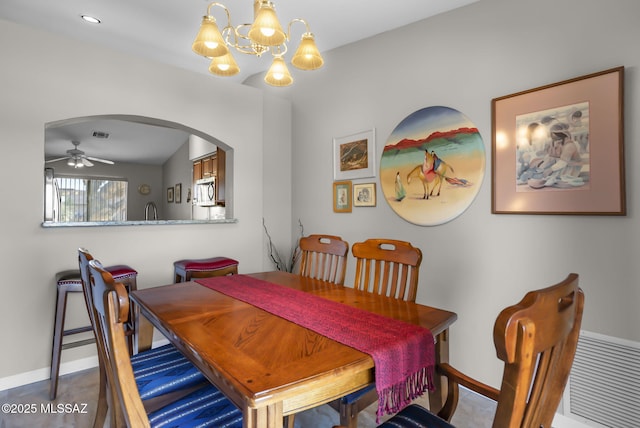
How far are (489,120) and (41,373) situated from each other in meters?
3.54

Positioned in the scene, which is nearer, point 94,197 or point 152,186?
point 94,197

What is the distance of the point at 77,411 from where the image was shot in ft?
6.37

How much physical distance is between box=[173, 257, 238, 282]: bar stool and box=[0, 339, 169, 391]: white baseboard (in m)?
0.85

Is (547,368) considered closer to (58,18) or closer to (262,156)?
(262,156)

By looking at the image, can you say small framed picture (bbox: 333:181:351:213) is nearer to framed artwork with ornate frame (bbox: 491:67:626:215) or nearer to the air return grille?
framed artwork with ornate frame (bbox: 491:67:626:215)

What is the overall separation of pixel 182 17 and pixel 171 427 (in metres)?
2.89

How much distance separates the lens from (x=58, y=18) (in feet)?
9.03

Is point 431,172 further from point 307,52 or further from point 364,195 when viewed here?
point 307,52

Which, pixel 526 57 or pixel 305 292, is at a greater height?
pixel 526 57

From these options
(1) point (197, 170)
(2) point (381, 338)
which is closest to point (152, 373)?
(2) point (381, 338)

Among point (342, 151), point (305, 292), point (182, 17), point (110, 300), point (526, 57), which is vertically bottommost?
point (305, 292)

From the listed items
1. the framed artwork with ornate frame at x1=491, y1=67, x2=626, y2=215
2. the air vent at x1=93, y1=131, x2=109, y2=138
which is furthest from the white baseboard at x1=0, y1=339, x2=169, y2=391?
the air vent at x1=93, y1=131, x2=109, y2=138

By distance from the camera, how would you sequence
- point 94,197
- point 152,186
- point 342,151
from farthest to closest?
1. point 152,186
2. point 94,197
3. point 342,151

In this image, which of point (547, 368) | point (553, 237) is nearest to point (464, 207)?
point (553, 237)
